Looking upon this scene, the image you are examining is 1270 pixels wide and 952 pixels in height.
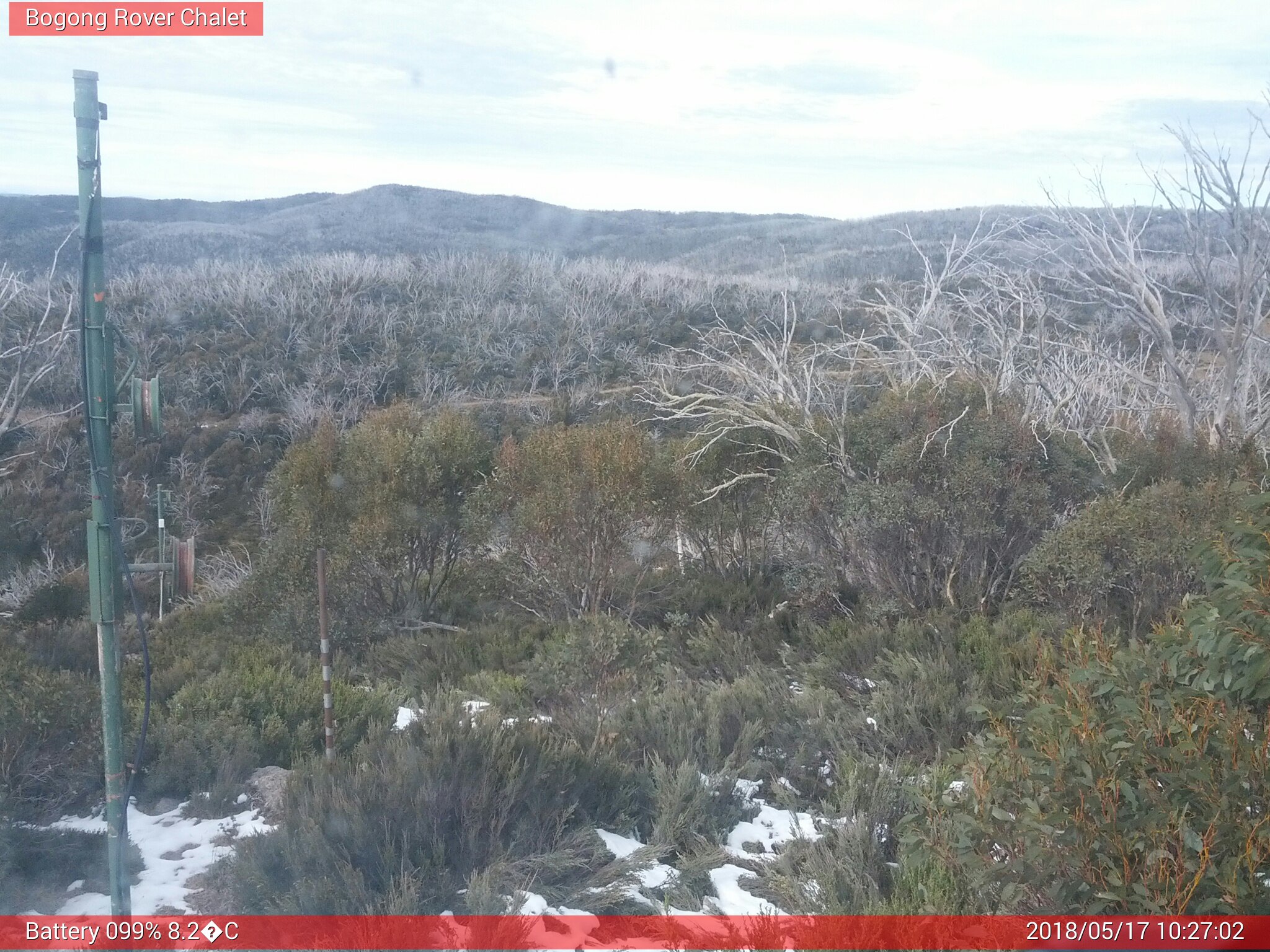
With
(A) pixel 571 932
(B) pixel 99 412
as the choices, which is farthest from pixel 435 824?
(B) pixel 99 412

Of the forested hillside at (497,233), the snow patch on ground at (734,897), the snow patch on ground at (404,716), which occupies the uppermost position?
the forested hillside at (497,233)

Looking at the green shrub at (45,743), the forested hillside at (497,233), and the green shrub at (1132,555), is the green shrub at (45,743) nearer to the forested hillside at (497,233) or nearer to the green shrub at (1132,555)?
the green shrub at (1132,555)

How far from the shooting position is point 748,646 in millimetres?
7930

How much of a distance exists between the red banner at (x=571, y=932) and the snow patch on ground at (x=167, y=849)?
0.17 meters

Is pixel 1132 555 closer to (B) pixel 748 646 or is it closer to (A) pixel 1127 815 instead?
(B) pixel 748 646

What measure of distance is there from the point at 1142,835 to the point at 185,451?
23446 mm

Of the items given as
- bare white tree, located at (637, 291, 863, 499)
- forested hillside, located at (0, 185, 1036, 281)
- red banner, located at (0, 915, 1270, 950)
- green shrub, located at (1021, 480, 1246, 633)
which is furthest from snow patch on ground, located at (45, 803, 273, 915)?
forested hillside, located at (0, 185, 1036, 281)

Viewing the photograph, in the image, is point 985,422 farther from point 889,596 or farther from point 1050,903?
point 1050,903

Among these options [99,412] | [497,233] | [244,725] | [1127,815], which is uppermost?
→ [497,233]

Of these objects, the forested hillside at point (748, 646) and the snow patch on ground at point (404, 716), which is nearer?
the forested hillside at point (748, 646)

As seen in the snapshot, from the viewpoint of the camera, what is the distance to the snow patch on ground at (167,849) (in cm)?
387

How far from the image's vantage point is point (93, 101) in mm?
3021

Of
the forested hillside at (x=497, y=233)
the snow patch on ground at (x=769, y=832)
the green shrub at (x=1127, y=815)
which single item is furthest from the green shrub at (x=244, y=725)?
the forested hillside at (x=497, y=233)

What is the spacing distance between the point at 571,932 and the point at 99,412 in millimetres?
2378
